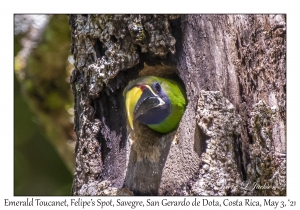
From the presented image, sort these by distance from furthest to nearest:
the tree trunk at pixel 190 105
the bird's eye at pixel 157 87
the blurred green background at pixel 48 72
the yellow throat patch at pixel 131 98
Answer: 1. the blurred green background at pixel 48 72
2. the bird's eye at pixel 157 87
3. the yellow throat patch at pixel 131 98
4. the tree trunk at pixel 190 105

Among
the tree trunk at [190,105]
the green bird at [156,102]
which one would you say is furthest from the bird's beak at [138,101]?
the tree trunk at [190,105]

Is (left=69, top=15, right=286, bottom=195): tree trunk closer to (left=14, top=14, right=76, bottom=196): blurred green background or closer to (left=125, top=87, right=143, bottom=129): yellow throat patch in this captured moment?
(left=125, top=87, right=143, bottom=129): yellow throat patch

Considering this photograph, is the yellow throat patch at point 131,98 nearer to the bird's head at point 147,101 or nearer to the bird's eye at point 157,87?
the bird's head at point 147,101

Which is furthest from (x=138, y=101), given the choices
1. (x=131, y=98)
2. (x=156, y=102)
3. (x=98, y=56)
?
(x=98, y=56)

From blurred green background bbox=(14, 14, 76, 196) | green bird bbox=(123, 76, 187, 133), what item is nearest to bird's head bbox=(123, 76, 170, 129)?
green bird bbox=(123, 76, 187, 133)

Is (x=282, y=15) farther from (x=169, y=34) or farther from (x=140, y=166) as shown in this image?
(x=140, y=166)

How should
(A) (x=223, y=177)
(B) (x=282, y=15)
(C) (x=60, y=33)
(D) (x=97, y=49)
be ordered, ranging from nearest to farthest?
1. (A) (x=223, y=177)
2. (B) (x=282, y=15)
3. (D) (x=97, y=49)
4. (C) (x=60, y=33)

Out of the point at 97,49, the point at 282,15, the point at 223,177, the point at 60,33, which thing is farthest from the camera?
the point at 60,33

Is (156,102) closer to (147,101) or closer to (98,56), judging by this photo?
(147,101)

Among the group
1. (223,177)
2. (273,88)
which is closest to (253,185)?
(223,177)
